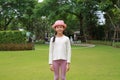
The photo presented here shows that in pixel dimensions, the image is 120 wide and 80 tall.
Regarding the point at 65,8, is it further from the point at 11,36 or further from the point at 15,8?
the point at 11,36

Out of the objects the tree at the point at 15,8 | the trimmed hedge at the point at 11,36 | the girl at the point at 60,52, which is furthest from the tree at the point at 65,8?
the girl at the point at 60,52

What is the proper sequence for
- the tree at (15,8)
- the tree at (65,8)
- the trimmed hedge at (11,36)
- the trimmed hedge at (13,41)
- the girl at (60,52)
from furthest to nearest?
the tree at (15,8) → the tree at (65,8) → the trimmed hedge at (11,36) → the trimmed hedge at (13,41) → the girl at (60,52)

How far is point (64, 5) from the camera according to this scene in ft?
132

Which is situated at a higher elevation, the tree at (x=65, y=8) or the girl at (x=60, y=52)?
the tree at (x=65, y=8)

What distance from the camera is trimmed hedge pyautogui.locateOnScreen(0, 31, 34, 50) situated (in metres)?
25.0

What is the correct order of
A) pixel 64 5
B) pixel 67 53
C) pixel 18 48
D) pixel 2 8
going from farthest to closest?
pixel 2 8 → pixel 64 5 → pixel 18 48 → pixel 67 53

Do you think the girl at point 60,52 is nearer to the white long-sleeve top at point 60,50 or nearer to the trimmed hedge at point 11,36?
the white long-sleeve top at point 60,50

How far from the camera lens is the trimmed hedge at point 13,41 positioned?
984 inches

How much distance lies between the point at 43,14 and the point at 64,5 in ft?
11.0

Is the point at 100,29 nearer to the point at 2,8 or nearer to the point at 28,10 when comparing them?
the point at 28,10

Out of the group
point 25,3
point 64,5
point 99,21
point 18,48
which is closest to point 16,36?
point 18,48

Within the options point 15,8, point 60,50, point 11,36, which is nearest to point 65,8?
point 15,8

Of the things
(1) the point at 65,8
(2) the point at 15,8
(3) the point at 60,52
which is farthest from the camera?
(2) the point at 15,8

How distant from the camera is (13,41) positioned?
83.6 feet
